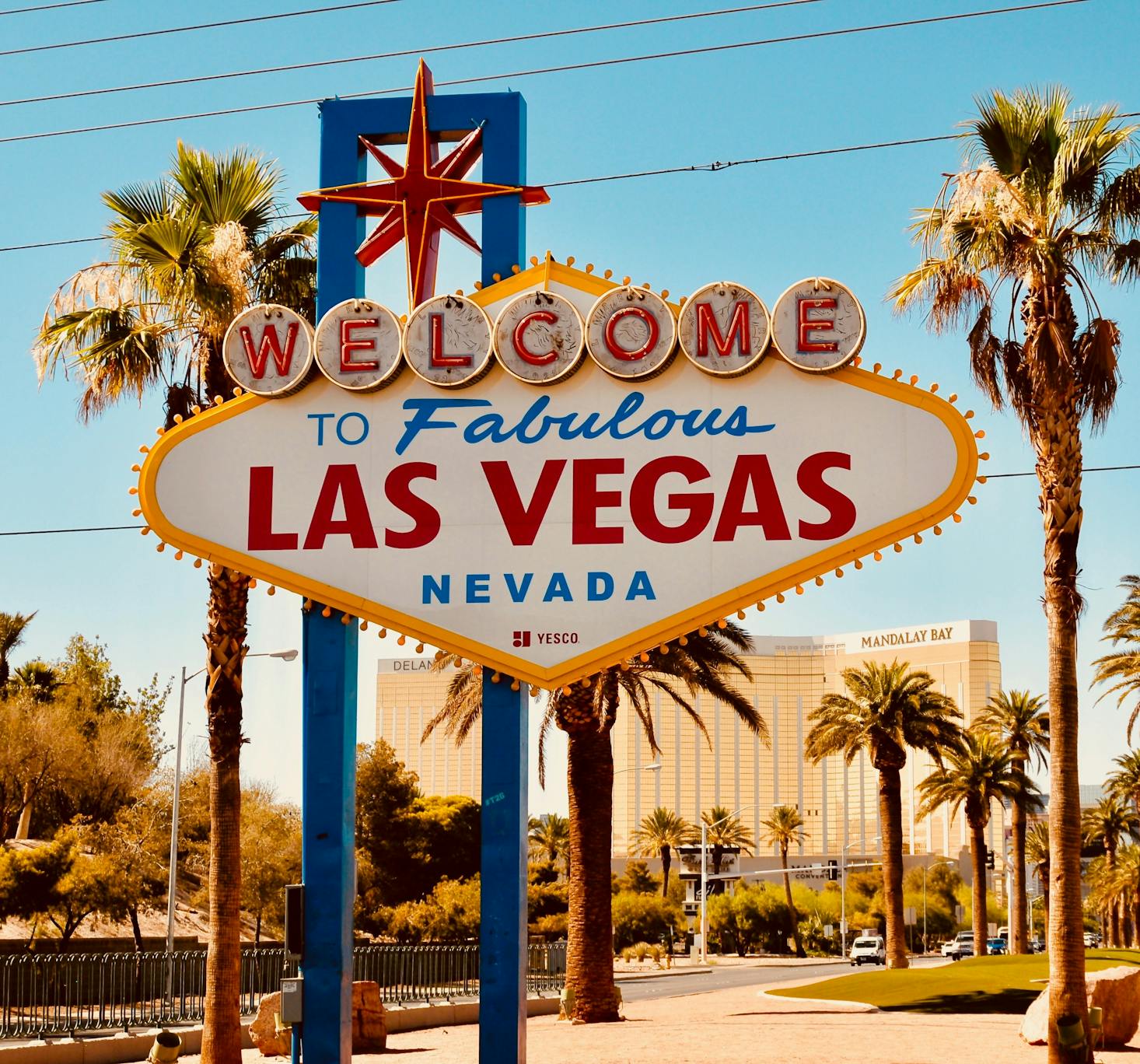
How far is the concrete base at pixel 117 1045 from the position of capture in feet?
77.2

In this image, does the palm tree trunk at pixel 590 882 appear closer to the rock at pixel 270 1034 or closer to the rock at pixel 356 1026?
the rock at pixel 356 1026

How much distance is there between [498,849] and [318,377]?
17.9ft

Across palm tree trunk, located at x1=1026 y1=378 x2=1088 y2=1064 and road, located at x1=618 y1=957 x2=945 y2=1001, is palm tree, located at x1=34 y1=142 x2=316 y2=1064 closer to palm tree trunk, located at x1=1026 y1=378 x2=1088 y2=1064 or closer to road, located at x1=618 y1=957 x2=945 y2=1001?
palm tree trunk, located at x1=1026 y1=378 x2=1088 y2=1064

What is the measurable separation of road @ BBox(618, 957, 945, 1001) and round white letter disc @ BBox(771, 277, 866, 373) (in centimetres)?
3369

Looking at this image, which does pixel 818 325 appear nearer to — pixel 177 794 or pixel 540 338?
pixel 540 338

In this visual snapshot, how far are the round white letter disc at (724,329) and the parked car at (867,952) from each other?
68517 millimetres

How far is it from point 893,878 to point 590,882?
915 inches

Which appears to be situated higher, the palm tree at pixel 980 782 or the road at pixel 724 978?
the palm tree at pixel 980 782

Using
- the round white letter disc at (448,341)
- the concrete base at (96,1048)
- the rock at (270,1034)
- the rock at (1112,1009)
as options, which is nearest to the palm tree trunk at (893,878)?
the rock at (1112,1009)

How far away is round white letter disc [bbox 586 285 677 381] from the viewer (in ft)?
50.8

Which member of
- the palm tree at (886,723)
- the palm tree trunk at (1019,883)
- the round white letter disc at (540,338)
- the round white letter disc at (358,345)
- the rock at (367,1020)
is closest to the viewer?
the round white letter disc at (540,338)

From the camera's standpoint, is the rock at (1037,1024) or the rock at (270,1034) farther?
Result: the rock at (1037,1024)

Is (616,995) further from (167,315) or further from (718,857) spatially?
(718,857)

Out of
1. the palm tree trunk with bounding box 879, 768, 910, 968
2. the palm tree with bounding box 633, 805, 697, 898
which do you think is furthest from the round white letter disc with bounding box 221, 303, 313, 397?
the palm tree with bounding box 633, 805, 697, 898
